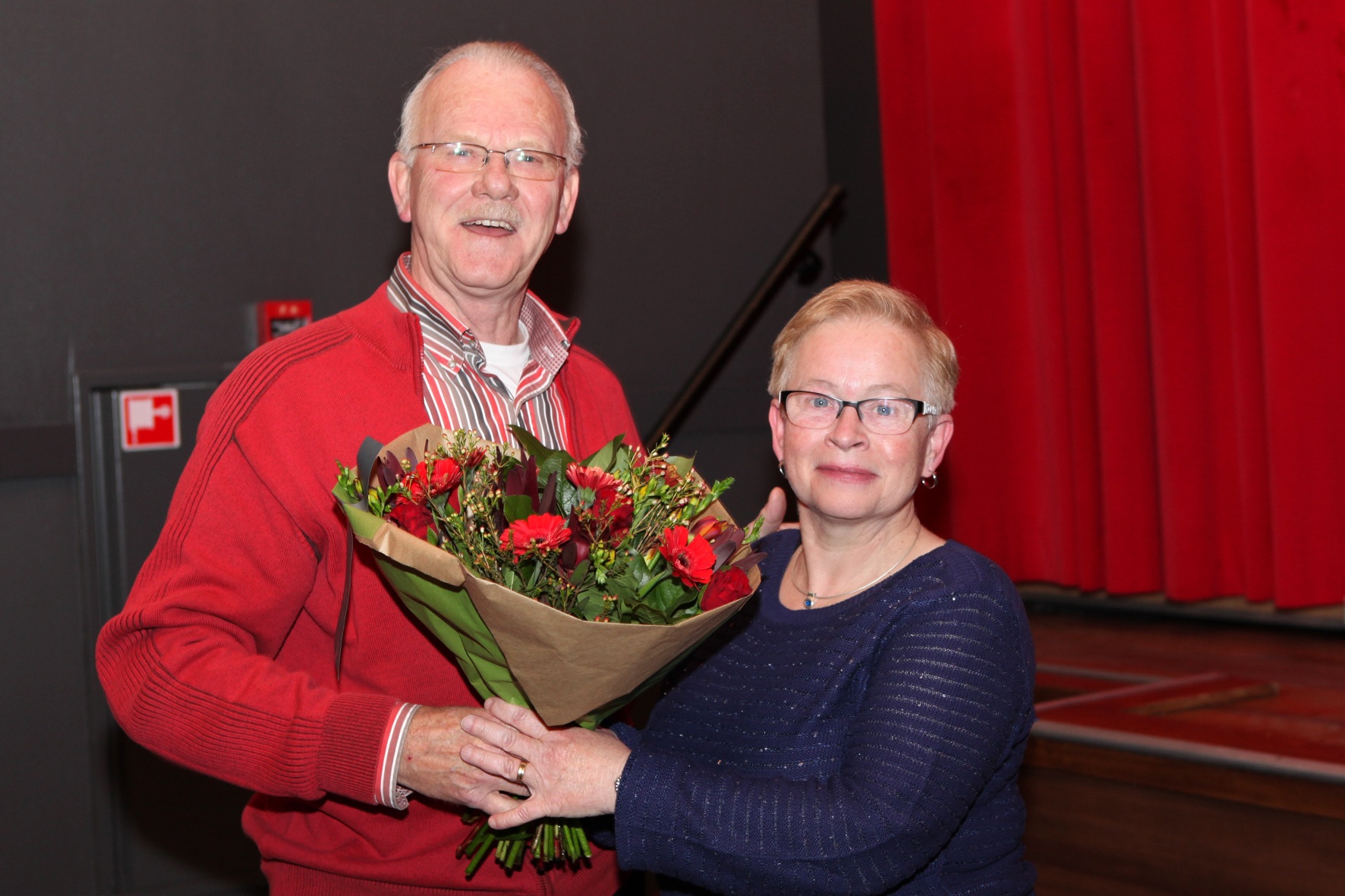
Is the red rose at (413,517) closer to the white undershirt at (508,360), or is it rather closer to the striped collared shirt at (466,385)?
the striped collared shirt at (466,385)

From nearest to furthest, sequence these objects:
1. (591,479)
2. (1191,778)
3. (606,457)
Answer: (591,479) → (606,457) → (1191,778)

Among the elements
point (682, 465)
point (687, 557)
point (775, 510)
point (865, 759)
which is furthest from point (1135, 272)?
point (687, 557)

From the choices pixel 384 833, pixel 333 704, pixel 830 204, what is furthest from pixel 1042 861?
pixel 830 204

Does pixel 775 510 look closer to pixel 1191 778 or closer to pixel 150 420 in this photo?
pixel 1191 778

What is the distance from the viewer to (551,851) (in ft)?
5.39

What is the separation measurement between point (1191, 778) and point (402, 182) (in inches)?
76.8

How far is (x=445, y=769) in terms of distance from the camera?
4.84 ft

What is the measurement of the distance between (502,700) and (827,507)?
529 millimetres

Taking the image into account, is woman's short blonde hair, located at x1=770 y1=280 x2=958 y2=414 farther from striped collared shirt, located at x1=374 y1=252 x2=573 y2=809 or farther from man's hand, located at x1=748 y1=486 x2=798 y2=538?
striped collared shirt, located at x1=374 y1=252 x2=573 y2=809

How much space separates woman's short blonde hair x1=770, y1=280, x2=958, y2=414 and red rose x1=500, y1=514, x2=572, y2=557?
585 mm

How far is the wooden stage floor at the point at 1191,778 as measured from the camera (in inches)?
91.7

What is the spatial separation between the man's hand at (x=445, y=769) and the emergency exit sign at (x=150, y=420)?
7.14ft

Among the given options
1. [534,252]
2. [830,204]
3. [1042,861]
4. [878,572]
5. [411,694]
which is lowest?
[1042,861]

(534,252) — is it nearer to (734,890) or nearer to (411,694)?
(411,694)
